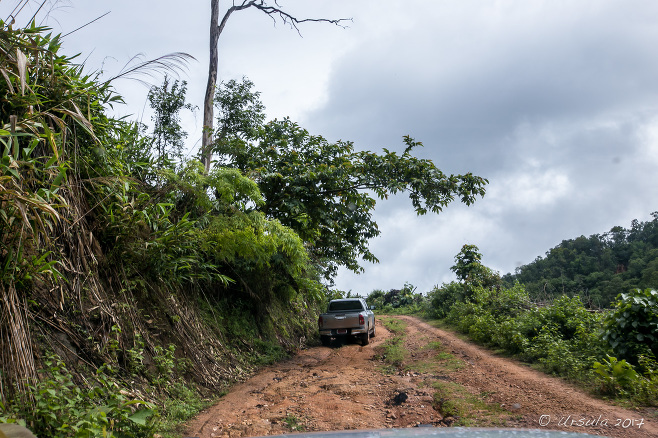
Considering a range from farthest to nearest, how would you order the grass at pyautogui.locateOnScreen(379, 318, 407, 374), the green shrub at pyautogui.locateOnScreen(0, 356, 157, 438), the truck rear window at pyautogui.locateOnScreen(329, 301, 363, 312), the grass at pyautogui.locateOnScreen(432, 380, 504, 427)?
the truck rear window at pyautogui.locateOnScreen(329, 301, 363, 312) → the grass at pyautogui.locateOnScreen(379, 318, 407, 374) → the grass at pyautogui.locateOnScreen(432, 380, 504, 427) → the green shrub at pyautogui.locateOnScreen(0, 356, 157, 438)

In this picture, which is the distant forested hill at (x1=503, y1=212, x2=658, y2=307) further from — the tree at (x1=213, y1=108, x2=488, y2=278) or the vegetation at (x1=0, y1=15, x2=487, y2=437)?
the vegetation at (x1=0, y1=15, x2=487, y2=437)

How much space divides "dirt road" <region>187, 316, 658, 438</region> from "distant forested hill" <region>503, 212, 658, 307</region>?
40.3 feet

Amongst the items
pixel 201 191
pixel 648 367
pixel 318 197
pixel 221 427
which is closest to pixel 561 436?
pixel 221 427

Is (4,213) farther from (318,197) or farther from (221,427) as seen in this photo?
(318,197)

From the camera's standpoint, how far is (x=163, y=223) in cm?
743

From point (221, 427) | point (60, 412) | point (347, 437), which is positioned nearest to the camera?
point (347, 437)

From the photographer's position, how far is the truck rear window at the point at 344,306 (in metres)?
16.2

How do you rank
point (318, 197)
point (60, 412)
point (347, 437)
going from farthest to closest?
point (318, 197) → point (60, 412) → point (347, 437)

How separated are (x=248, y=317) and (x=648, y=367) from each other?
8700 mm

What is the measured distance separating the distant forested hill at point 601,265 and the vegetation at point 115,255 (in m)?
13.2

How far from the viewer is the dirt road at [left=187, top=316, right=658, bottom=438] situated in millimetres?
5766

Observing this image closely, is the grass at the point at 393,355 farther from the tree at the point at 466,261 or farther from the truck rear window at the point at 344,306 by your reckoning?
the tree at the point at 466,261

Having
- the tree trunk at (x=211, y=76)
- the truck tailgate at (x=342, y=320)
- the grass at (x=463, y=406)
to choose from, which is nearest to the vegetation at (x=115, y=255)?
the tree trunk at (x=211, y=76)

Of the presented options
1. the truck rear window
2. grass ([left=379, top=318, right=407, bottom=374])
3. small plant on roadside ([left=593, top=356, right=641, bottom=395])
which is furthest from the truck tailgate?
small plant on roadside ([left=593, top=356, right=641, bottom=395])
